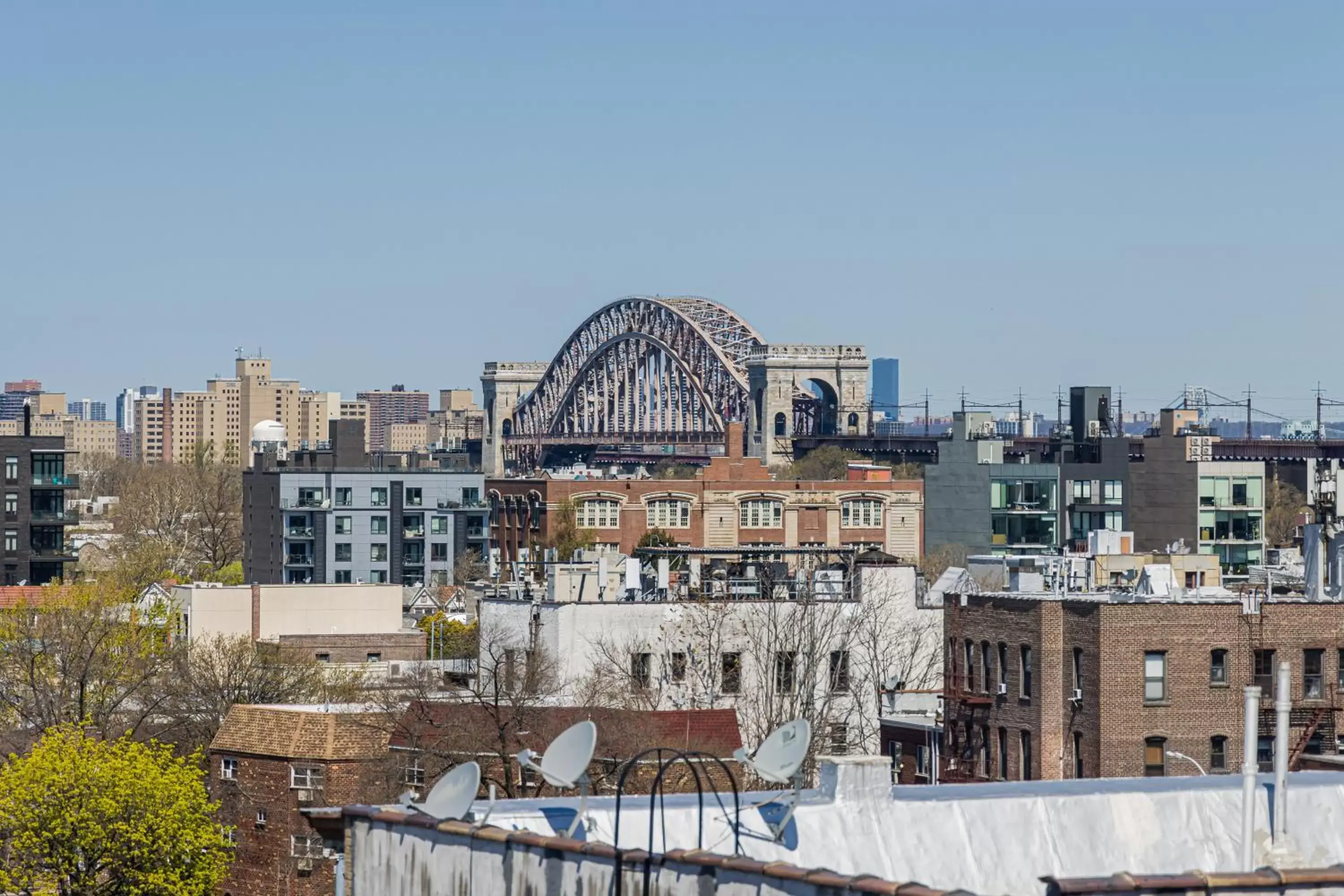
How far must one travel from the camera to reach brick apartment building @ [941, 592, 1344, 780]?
5016cm

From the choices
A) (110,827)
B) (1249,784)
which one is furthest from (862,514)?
(1249,784)

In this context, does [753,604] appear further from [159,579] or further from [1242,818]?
[159,579]

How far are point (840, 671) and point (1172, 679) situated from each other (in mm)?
15697

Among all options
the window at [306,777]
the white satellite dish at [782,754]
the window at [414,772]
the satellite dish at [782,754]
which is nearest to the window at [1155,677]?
the window at [414,772]

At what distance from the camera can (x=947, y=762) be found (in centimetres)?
5538

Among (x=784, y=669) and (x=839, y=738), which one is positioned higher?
(x=784, y=669)

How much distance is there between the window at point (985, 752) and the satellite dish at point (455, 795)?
3149 centimetres

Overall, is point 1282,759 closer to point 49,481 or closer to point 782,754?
point 782,754

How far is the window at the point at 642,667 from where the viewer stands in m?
63.5

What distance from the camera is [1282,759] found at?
23641mm

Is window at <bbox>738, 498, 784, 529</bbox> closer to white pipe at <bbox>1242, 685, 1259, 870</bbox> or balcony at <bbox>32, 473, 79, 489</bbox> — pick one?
balcony at <bbox>32, 473, 79, 489</bbox>

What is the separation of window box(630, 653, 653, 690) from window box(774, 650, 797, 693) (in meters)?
2.94

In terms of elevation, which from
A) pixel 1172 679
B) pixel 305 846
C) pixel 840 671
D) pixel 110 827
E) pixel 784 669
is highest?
pixel 1172 679

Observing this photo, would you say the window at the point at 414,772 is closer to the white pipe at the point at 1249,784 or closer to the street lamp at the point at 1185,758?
the street lamp at the point at 1185,758
